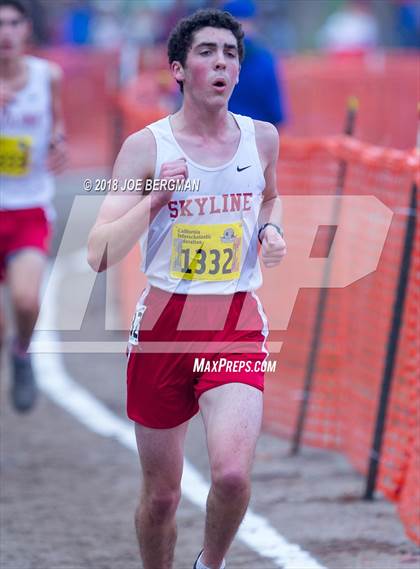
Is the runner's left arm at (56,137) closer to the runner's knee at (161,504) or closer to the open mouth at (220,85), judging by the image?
the open mouth at (220,85)

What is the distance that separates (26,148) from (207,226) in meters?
3.34

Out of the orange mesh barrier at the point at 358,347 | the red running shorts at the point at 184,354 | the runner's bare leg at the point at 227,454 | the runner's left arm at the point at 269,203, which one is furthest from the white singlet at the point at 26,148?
the runner's bare leg at the point at 227,454

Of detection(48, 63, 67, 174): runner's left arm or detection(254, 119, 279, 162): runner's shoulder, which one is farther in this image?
detection(48, 63, 67, 174): runner's left arm

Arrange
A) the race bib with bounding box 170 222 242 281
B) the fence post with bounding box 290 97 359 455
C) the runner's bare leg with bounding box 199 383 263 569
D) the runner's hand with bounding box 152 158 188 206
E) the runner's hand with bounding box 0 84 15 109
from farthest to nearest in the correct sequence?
the runner's hand with bounding box 0 84 15 109, the fence post with bounding box 290 97 359 455, the race bib with bounding box 170 222 242 281, the runner's bare leg with bounding box 199 383 263 569, the runner's hand with bounding box 152 158 188 206

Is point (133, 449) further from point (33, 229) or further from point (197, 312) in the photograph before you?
point (197, 312)

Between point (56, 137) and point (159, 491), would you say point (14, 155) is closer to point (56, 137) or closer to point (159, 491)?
point (56, 137)

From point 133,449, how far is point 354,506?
1.64 metres

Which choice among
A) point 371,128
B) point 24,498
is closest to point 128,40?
point 371,128

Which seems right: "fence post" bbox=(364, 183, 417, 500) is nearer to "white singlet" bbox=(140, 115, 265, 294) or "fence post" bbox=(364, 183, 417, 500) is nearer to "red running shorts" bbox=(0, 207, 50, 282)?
"white singlet" bbox=(140, 115, 265, 294)

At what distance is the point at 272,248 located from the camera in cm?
471

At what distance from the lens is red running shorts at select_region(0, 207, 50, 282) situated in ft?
25.5

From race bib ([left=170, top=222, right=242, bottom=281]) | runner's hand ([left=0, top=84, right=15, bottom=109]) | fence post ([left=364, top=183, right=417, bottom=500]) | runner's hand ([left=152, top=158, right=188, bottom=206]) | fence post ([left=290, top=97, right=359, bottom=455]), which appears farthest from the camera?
runner's hand ([left=0, top=84, right=15, bottom=109])

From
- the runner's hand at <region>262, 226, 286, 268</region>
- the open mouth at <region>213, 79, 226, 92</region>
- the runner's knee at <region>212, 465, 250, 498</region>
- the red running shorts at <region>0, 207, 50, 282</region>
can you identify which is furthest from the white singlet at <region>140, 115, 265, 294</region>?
the red running shorts at <region>0, 207, 50, 282</region>

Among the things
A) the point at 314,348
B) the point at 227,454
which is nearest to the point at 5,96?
the point at 314,348
